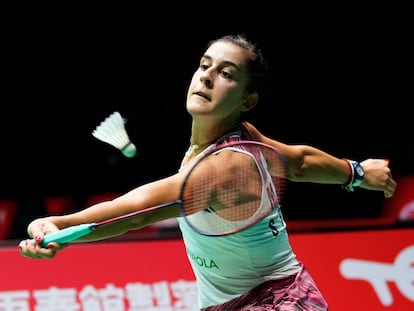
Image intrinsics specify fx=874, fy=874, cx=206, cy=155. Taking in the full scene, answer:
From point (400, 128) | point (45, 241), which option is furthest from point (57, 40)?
point (45, 241)

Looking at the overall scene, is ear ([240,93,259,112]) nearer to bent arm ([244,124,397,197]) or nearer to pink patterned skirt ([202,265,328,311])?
bent arm ([244,124,397,197])

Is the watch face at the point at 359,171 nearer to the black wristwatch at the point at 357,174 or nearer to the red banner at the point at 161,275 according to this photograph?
the black wristwatch at the point at 357,174

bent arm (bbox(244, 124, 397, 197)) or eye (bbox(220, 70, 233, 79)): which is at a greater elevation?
eye (bbox(220, 70, 233, 79))

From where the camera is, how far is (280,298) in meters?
2.93

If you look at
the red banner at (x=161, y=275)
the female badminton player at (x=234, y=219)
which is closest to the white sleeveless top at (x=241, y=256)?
the female badminton player at (x=234, y=219)

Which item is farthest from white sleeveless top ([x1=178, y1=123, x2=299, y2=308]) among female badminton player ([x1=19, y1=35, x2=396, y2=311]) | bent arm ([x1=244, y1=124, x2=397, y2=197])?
bent arm ([x1=244, y1=124, x2=397, y2=197])

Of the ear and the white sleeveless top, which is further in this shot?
the ear

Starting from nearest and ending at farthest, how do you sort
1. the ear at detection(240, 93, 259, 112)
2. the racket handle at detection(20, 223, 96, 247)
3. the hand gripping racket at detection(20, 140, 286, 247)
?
the racket handle at detection(20, 223, 96, 247)
the hand gripping racket at detection(20, 140, 286, 247)
the ear at detection(240, 93, 259, 112)

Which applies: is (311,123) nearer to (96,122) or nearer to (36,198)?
(96,122)

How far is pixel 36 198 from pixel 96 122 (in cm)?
111

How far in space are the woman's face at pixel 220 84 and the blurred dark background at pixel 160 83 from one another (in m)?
4.62

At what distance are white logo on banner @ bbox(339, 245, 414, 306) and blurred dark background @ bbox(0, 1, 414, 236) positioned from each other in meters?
3.06

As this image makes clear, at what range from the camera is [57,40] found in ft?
26.6

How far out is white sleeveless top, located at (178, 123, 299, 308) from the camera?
9.53ft
